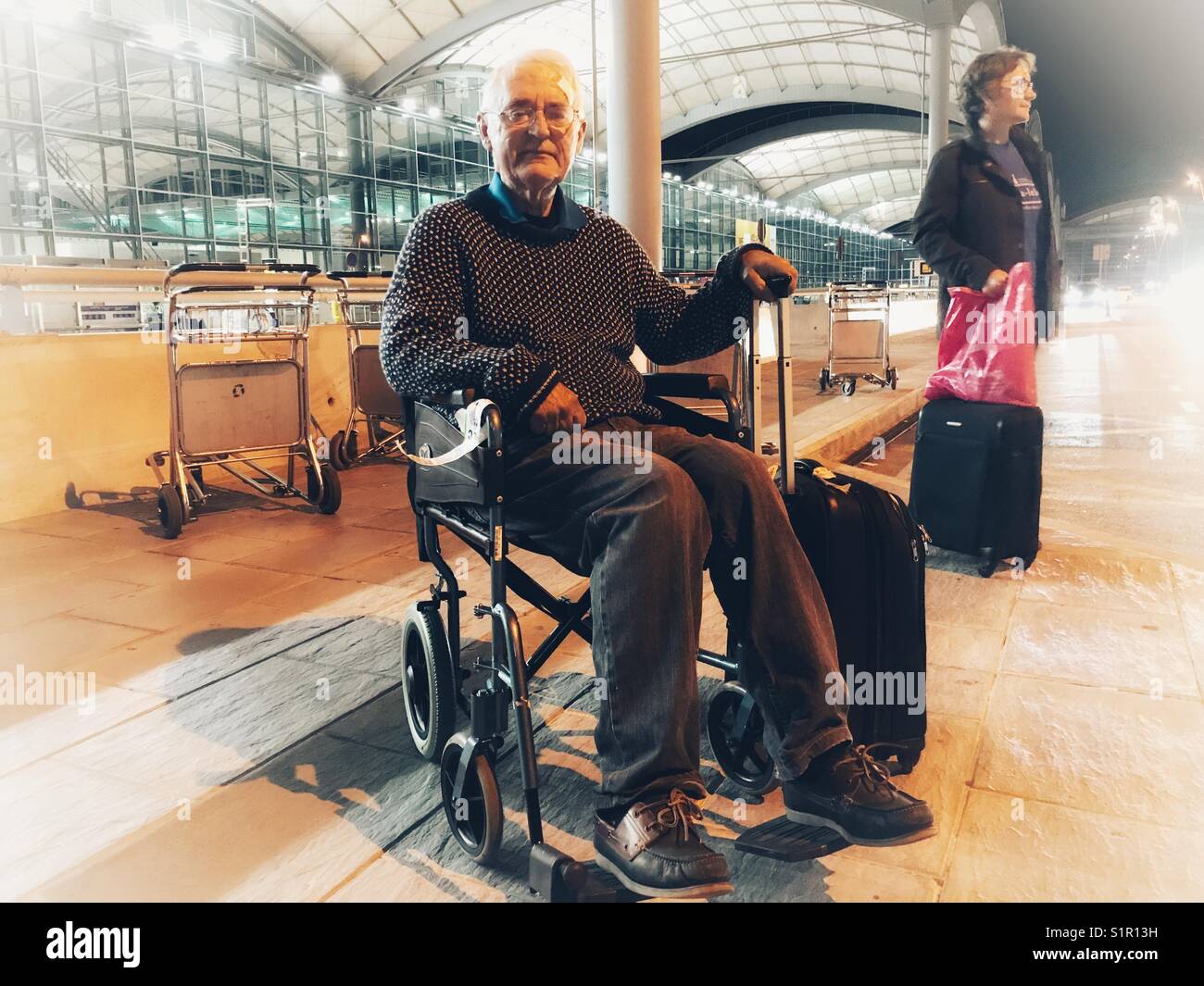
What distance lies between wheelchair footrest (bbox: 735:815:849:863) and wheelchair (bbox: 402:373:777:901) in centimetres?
24

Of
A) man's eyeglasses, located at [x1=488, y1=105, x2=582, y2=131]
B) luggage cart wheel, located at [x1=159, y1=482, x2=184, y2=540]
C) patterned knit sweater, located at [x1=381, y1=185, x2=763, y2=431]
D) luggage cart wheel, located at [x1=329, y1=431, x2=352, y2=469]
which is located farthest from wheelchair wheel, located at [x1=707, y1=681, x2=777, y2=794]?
luggage cart wheel, located at [x1=329, y1=431, x2=352, y2=469]

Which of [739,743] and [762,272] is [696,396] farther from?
[739,743]

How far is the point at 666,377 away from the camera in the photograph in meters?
2.54

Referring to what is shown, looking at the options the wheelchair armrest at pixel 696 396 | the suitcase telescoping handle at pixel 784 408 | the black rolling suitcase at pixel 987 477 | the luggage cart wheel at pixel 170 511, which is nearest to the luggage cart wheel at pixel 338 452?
the luggage cart wheel at pixel 170 511

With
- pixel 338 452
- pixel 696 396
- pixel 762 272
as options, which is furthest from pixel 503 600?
pixel 338 452

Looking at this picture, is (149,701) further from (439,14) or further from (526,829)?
(439,14)

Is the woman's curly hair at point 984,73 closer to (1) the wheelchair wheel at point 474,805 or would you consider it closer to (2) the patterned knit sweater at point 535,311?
(2) the patterned knit sweater at point 535,311

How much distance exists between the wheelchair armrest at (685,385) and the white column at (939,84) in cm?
1823

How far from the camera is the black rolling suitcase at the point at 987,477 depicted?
155 inches

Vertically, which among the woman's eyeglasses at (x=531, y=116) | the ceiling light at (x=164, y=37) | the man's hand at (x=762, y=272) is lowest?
the man's hand at (x=762, y=272)

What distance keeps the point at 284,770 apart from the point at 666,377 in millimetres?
1349

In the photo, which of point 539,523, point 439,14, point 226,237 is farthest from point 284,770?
point 439,14

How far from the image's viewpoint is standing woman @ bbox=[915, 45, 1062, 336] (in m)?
3.84
